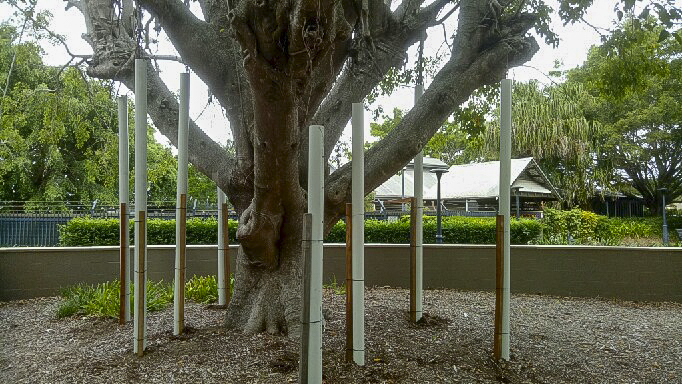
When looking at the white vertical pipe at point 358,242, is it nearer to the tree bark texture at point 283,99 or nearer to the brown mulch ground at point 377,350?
the brown mulch ground at point 377,350

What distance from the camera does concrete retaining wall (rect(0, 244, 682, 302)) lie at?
838cm

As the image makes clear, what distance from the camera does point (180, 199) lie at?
197 inches

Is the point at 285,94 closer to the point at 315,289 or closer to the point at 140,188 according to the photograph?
the point at 315,289

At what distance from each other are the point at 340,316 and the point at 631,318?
13.6 feet

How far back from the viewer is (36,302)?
26.3 feet

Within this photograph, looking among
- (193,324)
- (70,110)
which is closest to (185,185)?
(193,324)

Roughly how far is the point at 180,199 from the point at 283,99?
1.80 meters

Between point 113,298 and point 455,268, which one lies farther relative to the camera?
point 455,268

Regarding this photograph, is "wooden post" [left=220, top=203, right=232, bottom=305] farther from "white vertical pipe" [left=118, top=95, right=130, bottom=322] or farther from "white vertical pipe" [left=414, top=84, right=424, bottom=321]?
"white vertical pipe" [left=414, top=84, right=424, bottom=321]

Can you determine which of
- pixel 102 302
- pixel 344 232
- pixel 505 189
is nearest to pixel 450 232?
pixel 344 232

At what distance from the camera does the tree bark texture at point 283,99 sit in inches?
174

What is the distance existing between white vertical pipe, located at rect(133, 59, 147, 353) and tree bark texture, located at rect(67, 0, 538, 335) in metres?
0.28

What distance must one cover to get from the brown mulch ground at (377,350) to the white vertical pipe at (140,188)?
0.33 meters

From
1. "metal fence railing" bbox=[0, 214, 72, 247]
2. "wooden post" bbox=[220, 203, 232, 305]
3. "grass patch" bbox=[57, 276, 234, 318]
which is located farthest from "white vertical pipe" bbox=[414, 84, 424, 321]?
"metal fence railing" bbox=[0, 214, 72, 247]
